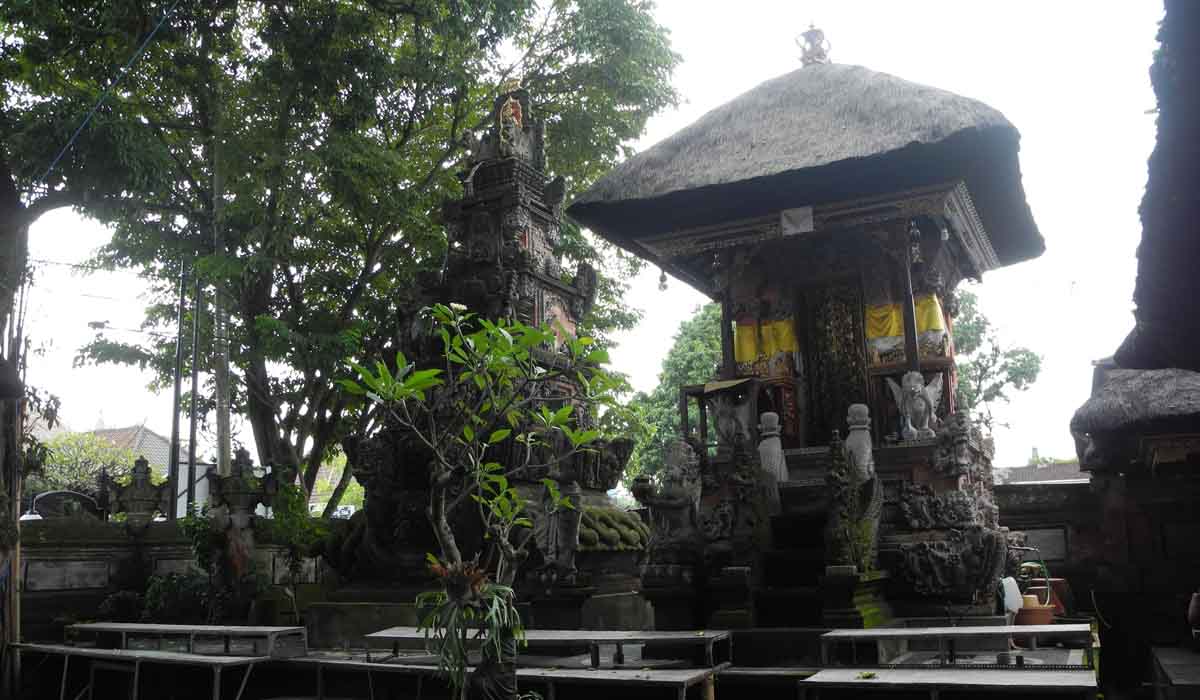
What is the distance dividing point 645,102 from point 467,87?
13.4 feet

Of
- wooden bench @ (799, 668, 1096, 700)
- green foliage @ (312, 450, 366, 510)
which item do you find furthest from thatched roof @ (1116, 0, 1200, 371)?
green foliage @ (312, 450, 366, 510)

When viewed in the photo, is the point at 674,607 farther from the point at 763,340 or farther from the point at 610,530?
the point at 763,340

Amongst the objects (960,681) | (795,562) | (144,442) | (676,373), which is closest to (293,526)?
(795,562)

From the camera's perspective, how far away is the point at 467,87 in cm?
1752

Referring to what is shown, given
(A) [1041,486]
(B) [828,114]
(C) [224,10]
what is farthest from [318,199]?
(A) [1041,486]

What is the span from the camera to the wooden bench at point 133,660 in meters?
8.18

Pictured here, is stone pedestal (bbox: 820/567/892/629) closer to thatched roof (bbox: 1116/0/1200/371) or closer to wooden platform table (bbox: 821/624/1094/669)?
wooden platform table (bbox: 821/624/1094/669)

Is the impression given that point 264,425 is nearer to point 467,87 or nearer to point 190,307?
point 190,307

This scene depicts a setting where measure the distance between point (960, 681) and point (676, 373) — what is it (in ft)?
79.8

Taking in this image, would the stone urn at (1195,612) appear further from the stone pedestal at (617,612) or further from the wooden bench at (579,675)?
the stone pedestal at (617,612)

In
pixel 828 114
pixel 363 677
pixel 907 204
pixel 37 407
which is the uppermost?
pixel 828 114

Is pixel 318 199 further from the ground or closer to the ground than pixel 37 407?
further from the ground

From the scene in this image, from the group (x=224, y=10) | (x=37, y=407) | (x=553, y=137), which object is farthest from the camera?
(x=553, y=137)

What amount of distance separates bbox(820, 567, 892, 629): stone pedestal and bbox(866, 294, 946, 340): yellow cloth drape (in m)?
4.47
